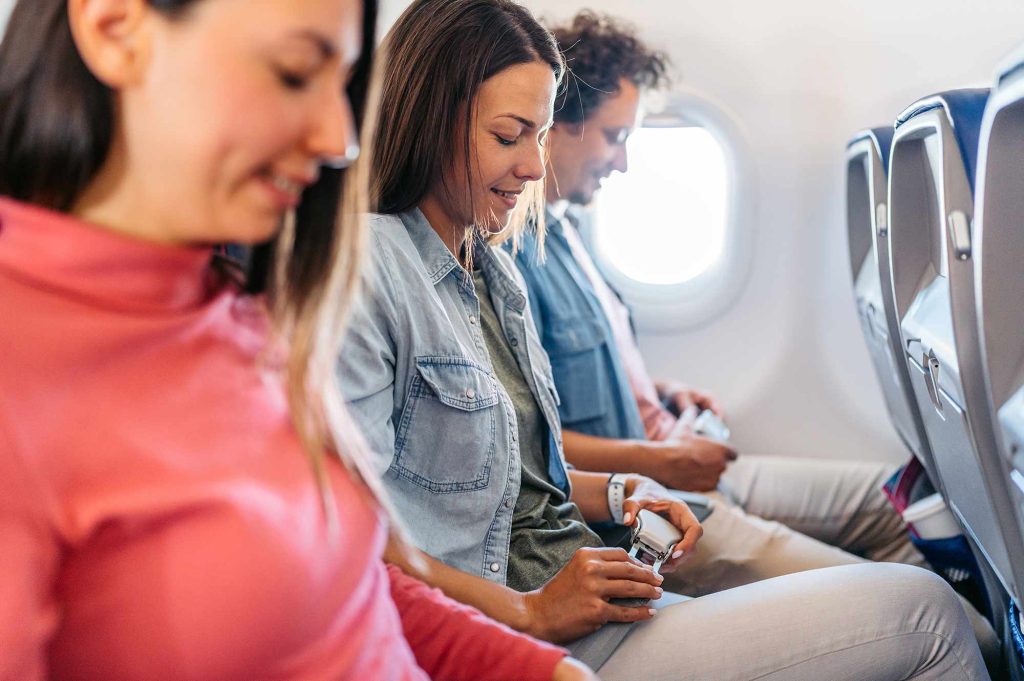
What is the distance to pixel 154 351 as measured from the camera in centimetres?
67

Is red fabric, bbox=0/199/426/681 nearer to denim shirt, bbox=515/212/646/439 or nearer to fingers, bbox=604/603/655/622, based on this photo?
fingers, bbox=604/603/655/622

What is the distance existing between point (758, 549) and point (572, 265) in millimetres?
674

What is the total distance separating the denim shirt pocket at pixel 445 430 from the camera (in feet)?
3.85

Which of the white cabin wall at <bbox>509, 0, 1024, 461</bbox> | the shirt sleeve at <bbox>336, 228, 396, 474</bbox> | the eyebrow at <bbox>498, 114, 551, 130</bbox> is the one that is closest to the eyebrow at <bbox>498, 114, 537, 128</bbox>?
the eyebrow at <bbox>498, 114, 551, 130</bbox>

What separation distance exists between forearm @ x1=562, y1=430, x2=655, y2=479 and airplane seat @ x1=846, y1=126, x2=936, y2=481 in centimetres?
50

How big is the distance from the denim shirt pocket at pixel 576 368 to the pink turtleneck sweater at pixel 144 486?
1089 millimetres

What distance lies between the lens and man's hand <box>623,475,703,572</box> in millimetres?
1330

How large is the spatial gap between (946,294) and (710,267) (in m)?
1.48

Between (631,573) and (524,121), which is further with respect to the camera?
(524,121)

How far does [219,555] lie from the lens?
0.65 meters

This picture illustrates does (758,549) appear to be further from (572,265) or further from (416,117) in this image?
(416,117)

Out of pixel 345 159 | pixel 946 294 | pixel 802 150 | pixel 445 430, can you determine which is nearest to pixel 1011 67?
pixel 946 294

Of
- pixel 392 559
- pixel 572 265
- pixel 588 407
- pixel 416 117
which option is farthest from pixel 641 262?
pixel 392 559

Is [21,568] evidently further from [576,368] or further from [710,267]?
[710,267]
